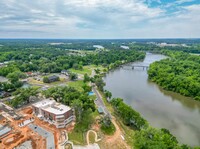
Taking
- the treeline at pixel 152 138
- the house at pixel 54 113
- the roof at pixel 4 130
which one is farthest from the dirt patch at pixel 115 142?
the roof at pixel 4 130

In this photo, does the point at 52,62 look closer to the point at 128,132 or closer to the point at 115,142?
the point at 128,132

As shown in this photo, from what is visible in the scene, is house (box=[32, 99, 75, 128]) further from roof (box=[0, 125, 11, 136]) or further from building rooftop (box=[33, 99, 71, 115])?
roof (box=[0, 125, 11, 136])

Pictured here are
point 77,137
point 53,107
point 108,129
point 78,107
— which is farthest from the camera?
point 53,107

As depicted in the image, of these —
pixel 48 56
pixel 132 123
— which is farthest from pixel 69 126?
pixel 48 56

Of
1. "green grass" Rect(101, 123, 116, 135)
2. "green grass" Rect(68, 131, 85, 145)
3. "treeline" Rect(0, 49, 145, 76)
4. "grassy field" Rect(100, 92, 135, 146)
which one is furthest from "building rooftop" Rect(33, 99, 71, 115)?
"treeline" Rect(0, 49, 145, 76)

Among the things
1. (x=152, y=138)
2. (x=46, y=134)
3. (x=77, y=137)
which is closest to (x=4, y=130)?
(x=46, y=134)

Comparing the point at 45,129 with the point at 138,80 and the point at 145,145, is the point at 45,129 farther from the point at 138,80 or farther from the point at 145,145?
the point at 138,80
